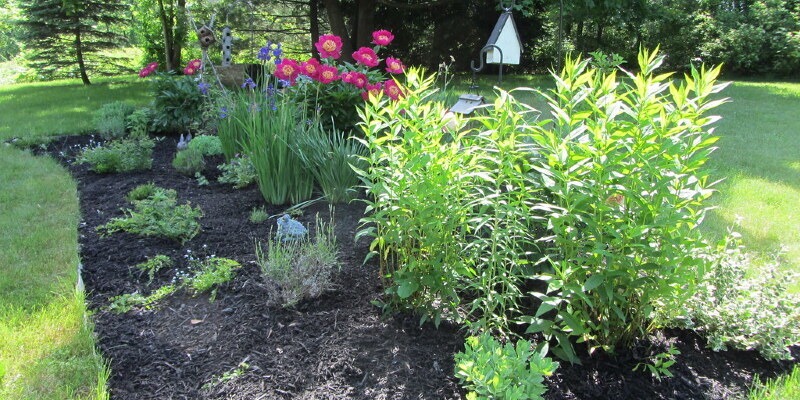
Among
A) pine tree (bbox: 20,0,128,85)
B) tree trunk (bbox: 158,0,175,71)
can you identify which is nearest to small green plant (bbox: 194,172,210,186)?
pine tree (bbox: 20,0,128,85)

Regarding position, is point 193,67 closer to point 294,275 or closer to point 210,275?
point 210,275

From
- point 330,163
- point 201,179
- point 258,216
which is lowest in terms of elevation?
point 258,216

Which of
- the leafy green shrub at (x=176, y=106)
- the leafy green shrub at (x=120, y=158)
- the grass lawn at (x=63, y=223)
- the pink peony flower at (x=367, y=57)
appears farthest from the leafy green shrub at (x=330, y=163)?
the leafy green shrub at (x=176, y=106)

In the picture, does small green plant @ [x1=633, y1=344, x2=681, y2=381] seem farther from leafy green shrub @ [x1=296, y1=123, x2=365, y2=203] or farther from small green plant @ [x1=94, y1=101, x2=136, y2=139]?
small green plant @ [x1=94, y1=101, x2=136, y2=139]

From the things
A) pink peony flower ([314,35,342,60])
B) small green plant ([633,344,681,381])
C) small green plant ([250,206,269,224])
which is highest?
Result: pink peony flower ([314,35,342,60])

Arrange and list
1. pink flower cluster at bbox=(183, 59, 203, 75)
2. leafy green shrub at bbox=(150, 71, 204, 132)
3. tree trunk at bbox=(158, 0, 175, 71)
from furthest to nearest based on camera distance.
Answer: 1. tree trunk at bbox=(158, 0, 175, 71)
2. leafy green shrub at bbox=(150, 71, 204, 132)
3. pink flower cluster at bbox=(183, 59, 203, 75)

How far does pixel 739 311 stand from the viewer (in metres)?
2.22

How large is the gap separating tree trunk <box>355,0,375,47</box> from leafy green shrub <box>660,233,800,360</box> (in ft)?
31.8

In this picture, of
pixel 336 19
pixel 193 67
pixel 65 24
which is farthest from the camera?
pixel 336 19

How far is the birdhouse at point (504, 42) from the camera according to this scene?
405 centimetres

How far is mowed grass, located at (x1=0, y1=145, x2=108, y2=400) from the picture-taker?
2.10 metres

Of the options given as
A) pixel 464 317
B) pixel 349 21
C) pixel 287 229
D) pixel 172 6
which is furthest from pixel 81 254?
pixel 349 21

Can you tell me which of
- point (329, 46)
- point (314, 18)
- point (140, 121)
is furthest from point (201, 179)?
point (314, 18)

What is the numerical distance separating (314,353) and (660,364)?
1402 millimetres
